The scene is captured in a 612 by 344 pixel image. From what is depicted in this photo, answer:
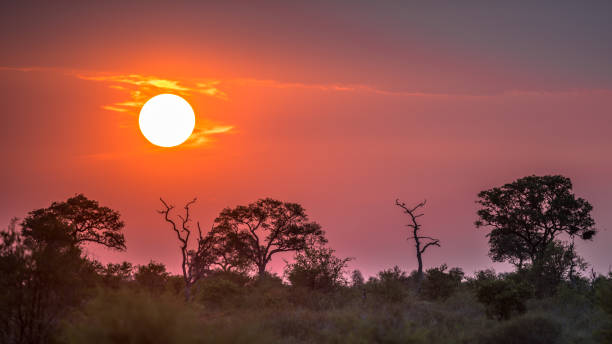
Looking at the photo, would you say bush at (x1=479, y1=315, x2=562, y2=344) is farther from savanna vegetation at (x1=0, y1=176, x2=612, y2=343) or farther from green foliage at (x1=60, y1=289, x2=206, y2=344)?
green foliage at (x1=60, y1=289, x2=206, y2=344)

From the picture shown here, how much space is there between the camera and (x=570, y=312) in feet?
135

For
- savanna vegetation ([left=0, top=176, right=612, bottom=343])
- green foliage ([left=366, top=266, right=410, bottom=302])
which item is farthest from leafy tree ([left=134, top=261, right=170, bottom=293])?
green foliage ([left=366, top=266, right=410, bottom=302])

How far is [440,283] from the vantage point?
52.8 meters

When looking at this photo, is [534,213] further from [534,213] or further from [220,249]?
[220,249]

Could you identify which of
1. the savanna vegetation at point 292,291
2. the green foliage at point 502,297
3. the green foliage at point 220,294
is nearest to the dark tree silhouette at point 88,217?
the savanna vegetation at point 292,291

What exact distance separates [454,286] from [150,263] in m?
26.6

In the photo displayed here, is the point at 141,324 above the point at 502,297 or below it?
below

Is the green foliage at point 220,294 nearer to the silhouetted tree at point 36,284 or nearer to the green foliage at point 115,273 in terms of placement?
the green foliage at point 115,273

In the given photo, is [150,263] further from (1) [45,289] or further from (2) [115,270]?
(1) [45,289]

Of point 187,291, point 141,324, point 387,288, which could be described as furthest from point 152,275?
point 141,324

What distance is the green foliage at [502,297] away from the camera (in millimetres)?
37406

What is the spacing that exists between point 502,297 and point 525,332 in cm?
547

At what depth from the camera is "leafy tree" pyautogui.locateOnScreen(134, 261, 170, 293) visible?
51.3 meters

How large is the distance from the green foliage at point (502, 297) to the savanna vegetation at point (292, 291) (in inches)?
4.2
